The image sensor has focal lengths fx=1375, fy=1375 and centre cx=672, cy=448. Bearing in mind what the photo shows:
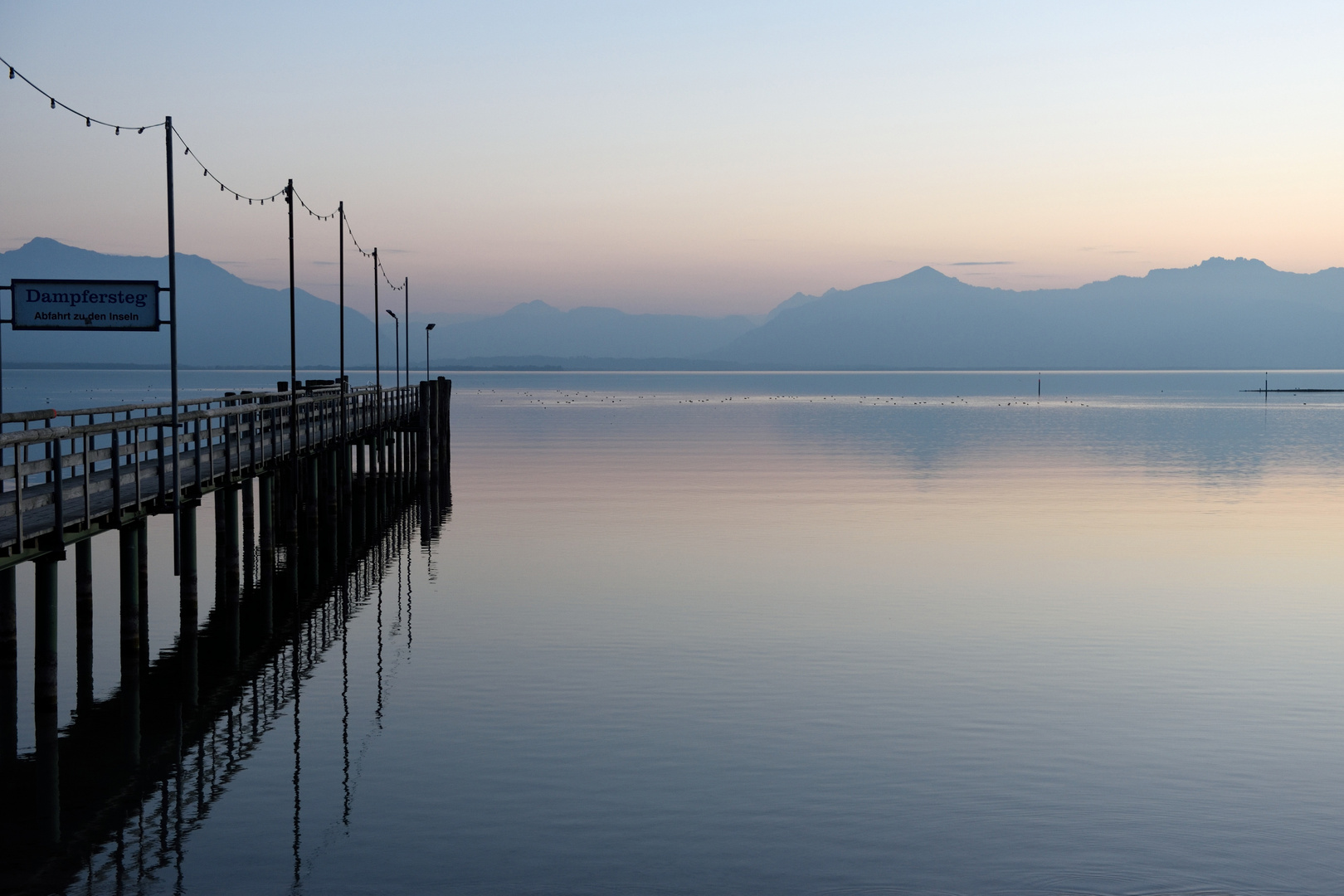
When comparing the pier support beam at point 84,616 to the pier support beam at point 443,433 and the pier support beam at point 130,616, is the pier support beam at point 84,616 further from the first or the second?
the pier support beam at point 443,433

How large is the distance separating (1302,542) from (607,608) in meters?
18.7

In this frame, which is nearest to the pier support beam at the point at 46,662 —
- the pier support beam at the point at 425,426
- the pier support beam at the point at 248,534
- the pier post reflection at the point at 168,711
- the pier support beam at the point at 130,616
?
the pier post reflection at the point at 168,711

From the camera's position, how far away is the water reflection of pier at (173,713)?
1184 cm

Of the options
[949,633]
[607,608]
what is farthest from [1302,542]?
[607,608]

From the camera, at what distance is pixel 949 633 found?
20.8 meters

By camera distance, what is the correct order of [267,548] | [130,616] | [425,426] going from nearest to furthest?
[130,616] < [267,548] < [425,426]

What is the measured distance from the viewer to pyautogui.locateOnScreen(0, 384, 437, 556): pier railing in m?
15.1

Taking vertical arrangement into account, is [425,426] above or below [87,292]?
below

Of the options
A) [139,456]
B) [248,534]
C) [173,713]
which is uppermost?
[139,456]

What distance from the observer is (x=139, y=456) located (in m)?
20.2

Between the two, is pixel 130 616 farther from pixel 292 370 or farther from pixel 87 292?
pixel 292 370

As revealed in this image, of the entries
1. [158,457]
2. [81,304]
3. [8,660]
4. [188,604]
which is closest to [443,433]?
[188,604]

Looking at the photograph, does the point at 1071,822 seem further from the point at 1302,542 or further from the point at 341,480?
the point at 341,480

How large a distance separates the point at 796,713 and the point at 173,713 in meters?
7.47
